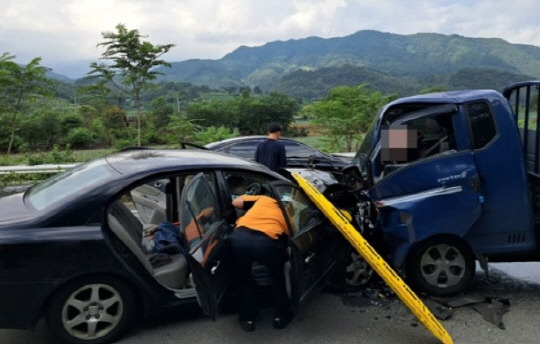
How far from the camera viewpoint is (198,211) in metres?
3.52

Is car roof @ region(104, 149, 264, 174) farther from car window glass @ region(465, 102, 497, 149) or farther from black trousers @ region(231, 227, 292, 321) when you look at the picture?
car window glass @ region(465, 102, 497, 149)

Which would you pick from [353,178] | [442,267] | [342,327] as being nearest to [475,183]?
[442,267]

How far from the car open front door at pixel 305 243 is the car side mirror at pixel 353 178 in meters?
0.89

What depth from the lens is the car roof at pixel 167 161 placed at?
3.85 m

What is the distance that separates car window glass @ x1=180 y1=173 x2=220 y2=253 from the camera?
3381 millimetres

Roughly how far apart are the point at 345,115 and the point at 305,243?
52.9 feet

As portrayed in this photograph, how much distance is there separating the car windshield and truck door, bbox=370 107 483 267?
2612mm

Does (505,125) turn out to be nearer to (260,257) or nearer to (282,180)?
A: (282,180)

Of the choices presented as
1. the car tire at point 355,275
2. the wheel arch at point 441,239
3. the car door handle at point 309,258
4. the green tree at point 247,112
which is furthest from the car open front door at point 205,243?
the green tree at point 247,112

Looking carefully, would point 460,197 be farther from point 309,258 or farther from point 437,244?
point 309,258

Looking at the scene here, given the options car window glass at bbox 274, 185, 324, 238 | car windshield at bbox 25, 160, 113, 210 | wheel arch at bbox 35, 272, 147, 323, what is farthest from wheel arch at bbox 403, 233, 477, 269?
car windshield at bbox 25, 160, 113, 210

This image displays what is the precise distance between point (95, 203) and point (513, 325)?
3.59 metres

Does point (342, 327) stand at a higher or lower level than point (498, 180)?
lower

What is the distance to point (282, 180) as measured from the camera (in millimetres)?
4070
